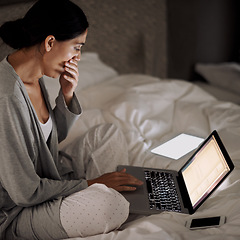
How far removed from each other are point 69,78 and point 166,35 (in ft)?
6.45

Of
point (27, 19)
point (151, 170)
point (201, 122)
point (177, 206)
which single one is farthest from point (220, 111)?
point (27, 19)

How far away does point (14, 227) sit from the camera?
121cm

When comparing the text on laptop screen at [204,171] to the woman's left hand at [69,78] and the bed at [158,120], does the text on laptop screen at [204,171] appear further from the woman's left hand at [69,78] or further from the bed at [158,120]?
the woman's left hand at [69,78]

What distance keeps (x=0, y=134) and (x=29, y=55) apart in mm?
308

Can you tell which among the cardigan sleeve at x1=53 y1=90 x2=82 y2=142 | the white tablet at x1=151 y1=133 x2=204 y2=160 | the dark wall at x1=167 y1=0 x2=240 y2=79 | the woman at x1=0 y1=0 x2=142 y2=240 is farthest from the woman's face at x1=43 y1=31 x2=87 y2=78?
the dark wall at x1=167 y1=0 x2=240 y2=79

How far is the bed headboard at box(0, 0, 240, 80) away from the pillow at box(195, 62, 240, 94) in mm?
202

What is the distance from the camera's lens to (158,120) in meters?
1.95

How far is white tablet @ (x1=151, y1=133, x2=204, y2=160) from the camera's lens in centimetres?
166

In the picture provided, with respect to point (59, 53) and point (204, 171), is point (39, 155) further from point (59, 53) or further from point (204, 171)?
point (204, 171)

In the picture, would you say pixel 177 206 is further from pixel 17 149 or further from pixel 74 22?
pixel 74 22

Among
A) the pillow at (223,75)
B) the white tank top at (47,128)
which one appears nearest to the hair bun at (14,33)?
the white tank top at (47,128)

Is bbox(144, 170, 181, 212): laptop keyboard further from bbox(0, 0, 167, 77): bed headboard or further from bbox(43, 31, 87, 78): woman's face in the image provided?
bbox(0, 0, 167, 77): bed headboard

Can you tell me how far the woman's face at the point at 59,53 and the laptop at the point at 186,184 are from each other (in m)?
0.54

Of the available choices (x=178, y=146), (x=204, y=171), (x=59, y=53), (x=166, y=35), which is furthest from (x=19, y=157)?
(x=166, y=35)
